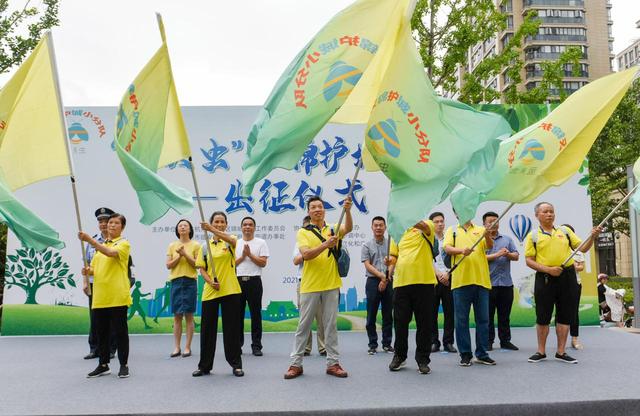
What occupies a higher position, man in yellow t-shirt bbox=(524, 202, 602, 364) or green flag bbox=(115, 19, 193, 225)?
green flag bbox=(115, 19, 193, 225)

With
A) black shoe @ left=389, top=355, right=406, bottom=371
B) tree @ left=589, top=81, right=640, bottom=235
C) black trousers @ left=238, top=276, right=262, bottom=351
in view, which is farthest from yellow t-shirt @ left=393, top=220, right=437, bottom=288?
tree @ left=589, top=81, right=640, bottom=235

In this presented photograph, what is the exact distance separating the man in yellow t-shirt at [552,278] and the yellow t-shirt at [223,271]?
2848mm

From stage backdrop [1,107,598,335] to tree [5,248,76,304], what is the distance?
0.05 ft

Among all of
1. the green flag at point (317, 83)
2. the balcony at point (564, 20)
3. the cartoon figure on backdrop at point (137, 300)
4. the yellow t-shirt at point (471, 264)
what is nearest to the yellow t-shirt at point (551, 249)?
the yellow t-shirt at point (471, 264)

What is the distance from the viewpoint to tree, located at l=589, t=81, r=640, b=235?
696 inches

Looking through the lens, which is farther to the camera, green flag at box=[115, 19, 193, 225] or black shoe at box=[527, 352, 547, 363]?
black shoe at box=[527, 352, 547, 363]

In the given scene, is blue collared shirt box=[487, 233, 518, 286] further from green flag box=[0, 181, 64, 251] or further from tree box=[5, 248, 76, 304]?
tree box=[5, 248, 76, 304]

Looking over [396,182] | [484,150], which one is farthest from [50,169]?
[484,150]

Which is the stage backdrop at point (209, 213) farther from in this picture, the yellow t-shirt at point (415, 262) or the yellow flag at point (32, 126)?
the yellow flag at point (32, 126)

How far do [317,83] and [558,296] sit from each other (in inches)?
123

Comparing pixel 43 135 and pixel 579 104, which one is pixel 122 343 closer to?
pixel 43 135

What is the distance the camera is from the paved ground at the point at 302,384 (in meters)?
3.75

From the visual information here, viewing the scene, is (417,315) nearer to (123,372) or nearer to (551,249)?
(551,249)

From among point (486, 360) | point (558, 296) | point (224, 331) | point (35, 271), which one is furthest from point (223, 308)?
point (35, 271)
